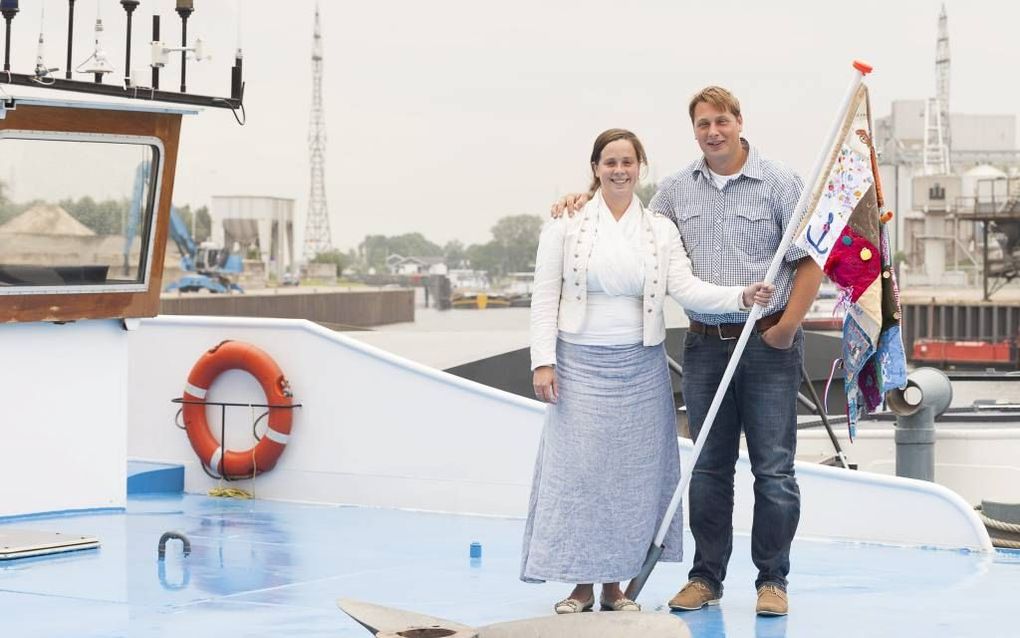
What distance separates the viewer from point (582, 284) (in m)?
4.57

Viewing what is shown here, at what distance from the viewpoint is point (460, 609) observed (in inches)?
195

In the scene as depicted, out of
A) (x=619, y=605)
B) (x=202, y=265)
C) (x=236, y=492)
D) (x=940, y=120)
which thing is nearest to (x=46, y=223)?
(x=236, y=492)

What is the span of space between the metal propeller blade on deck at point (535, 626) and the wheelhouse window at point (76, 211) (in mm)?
3267

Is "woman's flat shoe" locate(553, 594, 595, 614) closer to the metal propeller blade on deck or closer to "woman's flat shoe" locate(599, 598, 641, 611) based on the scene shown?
"woman's flat shoe" locate(599, 598, 641, 611)

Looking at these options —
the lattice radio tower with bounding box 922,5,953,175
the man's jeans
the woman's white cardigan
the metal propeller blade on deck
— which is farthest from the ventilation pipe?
the lattice radio tower with bounding box 922,5,953,175

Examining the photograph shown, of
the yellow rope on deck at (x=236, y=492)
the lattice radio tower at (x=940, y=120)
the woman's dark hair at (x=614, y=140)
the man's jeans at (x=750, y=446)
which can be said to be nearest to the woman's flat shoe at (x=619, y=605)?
the man's jeans at (x=750, y=446)

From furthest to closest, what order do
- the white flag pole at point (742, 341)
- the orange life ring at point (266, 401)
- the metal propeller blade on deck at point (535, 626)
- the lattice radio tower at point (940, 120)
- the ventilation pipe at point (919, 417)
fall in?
1. the lattice radio tower at point (940, 120)
2. the ventilation pipe at point (919, 417)
3. the orange life ring at point (266, 401)
4. the white flag pole at point (742, 341)
5. the metal propeller blade on deck at point (535, 626)

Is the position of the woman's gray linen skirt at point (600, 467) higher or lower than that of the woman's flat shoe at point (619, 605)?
higher

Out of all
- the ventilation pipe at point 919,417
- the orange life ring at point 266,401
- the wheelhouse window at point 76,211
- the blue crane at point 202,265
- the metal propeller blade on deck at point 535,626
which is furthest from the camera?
→ the blue crane at point 202,265

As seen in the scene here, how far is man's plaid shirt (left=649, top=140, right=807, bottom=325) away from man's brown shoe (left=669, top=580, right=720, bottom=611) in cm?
86

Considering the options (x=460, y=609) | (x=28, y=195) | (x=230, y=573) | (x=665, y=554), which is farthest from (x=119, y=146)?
(x=665, y=554)

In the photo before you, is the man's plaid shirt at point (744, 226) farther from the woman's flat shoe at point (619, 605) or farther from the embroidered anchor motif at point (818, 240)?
the woman's flat shoe at point (619, 605)

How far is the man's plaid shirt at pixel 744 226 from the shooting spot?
4676 mm

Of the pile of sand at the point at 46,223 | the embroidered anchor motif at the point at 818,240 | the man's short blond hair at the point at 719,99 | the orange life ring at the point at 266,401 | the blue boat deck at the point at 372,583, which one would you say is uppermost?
the man's short blond hair at the point at 719,99
